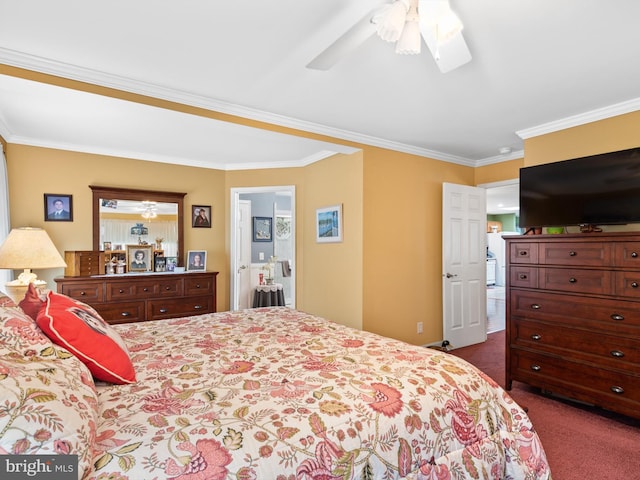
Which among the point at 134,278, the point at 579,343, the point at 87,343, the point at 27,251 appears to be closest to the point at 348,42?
the point at 87,343

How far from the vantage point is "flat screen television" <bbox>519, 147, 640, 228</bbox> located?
2660 millimetres

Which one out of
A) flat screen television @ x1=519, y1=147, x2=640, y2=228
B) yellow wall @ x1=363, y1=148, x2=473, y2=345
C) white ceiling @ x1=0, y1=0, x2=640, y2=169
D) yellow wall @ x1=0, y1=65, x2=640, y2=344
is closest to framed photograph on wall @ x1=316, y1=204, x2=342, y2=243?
yellow wall @ x1=0, y1=65, x2=640, y2=344

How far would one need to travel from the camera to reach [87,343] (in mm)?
1343

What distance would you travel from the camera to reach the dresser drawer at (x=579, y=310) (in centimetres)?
244

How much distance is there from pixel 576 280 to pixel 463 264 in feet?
5.68

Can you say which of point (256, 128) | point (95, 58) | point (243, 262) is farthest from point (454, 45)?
point (243, 262)

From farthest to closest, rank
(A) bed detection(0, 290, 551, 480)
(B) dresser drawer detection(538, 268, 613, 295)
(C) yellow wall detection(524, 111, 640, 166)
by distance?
(C) yellow wall detection(524, 111, 640, 166) → (B) dresser drawer detection(538, 268, 613, 295) → (A) bed detection(0, 290, 551, 480)

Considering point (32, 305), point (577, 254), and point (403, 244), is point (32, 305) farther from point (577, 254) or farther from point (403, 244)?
point (577, 254)

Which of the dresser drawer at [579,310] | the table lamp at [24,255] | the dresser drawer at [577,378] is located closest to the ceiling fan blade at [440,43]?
the dresser drawer at [579,310]

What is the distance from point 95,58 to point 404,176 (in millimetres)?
3028

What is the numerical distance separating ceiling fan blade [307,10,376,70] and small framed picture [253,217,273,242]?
4766 mm

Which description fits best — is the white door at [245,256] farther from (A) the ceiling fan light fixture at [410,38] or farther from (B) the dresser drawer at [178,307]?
(A) the ceiling fan light fixture at [410,38]

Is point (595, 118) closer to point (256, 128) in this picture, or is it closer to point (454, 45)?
point (454, 45)

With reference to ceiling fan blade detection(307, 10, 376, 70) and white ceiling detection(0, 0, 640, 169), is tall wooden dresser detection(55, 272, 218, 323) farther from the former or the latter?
ceiling fan blade detection(307, 10, 376, 70)
